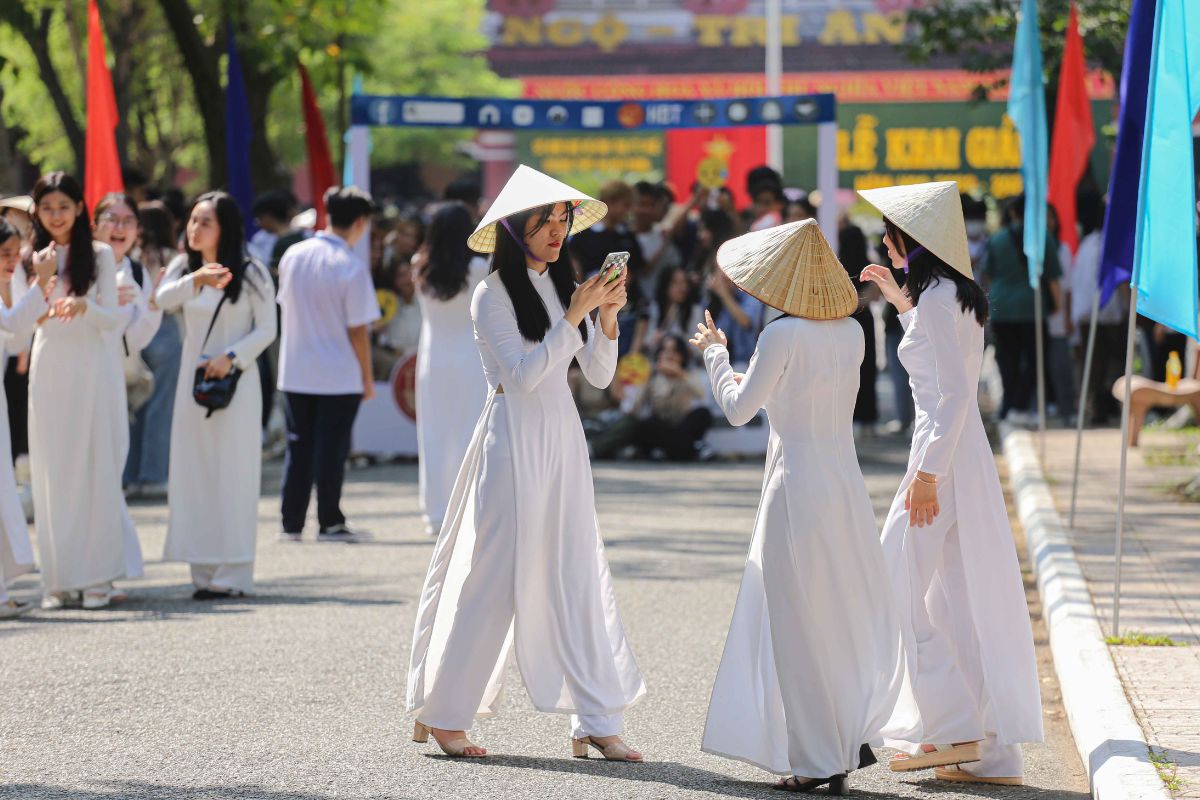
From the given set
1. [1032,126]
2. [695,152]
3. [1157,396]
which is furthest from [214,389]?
[695,152]

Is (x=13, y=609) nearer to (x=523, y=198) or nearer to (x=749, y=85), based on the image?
(x=523, y=198)

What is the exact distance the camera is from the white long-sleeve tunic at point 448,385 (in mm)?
11562

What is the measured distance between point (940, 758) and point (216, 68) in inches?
551

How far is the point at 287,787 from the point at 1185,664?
3463mm

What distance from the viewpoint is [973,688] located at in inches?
235

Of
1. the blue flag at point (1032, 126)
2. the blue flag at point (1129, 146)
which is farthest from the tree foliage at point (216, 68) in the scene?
the blue flag at point (1129, 146)

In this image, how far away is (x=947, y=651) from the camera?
5.97m

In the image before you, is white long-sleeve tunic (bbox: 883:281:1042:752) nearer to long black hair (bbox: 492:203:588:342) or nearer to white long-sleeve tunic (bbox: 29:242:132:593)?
long black hair (bbox: 492:203:588:342)

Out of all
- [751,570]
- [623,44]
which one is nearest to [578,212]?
[751,570]

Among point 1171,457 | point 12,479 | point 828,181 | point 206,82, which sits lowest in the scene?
point 1171,457

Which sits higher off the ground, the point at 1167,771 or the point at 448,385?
the point at 448,385

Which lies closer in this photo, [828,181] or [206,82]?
[828,181]

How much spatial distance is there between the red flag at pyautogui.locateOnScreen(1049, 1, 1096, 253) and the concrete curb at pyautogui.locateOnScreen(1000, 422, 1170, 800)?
102 inches

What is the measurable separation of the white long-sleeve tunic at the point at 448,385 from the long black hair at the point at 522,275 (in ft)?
16.9
